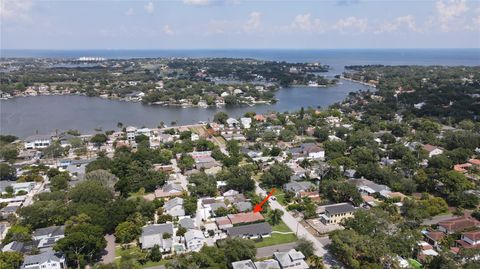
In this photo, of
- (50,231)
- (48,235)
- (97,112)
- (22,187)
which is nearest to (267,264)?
(48,235)

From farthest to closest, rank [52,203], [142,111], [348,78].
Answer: [348,78] < [142,111] < [52,203]

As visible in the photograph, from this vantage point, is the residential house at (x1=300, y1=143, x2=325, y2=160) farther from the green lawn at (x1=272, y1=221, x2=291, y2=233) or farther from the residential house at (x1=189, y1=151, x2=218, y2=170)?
the green lawn at (x1=272, y1=221, x2=291, y2=233)

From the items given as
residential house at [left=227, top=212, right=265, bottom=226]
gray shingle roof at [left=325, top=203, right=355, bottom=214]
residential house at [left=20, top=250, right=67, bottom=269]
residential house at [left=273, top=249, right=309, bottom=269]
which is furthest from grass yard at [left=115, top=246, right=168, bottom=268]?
gray shingle roof at [left=325, top=203, right=355, bottom=214]

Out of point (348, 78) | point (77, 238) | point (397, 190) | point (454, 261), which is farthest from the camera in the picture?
point (348, 78)

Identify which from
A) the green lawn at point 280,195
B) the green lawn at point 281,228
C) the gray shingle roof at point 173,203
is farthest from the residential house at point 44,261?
the green lawn at point 280,195

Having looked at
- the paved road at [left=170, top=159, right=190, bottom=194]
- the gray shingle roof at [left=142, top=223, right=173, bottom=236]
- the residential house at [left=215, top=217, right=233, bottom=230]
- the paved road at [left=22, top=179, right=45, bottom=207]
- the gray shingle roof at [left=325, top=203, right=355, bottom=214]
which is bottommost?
the paved road at [left=22, top=179, right=45, bottom=207]

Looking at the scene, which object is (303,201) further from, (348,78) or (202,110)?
(348,78)

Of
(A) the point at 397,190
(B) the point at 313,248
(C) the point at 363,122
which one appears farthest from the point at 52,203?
(C) the point at 363,122
